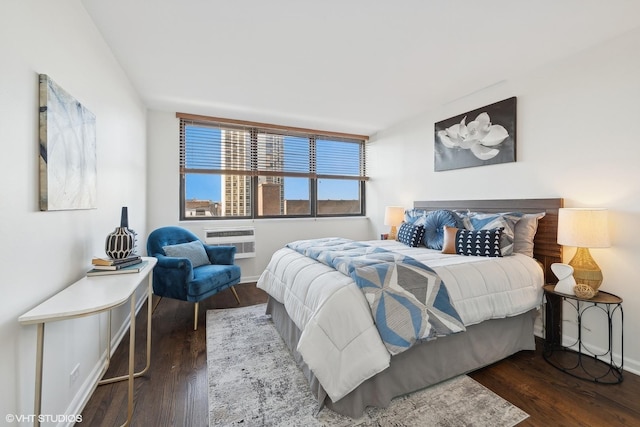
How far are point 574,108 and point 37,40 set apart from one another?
3675mm

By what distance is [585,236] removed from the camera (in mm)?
1994

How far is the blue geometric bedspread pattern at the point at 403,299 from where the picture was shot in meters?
1.56

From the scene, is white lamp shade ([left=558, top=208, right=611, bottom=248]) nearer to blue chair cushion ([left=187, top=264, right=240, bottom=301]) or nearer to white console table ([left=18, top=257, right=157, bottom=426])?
white console table ([left=18, top=257, right=157, bottom=426])

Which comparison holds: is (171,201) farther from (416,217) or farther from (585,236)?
(585,236)

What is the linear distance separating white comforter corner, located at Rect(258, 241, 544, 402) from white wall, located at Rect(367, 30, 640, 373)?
0.56 m

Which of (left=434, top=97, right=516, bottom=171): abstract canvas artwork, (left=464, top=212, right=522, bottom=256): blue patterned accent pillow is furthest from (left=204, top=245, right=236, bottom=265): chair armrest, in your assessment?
(left=434, top=97, right=516, bottom=171): abstract canvas artwork

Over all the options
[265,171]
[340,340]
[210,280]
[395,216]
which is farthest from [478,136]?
[210,280]

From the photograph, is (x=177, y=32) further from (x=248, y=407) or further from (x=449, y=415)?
(x=449, y=415)

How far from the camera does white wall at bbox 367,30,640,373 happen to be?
2047mm

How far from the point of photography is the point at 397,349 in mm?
1513

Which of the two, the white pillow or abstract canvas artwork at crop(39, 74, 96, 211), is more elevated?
abstract canvas artwork at crop(39, 74, 96, 211)

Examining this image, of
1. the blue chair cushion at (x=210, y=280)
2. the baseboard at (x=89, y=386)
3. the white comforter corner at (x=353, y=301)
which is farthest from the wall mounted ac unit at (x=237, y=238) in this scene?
the baseboard at (x=89, y=386)

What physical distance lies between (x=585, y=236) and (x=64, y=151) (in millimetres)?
3402

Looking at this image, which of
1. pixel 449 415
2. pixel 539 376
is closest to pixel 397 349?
pixel 449 415
